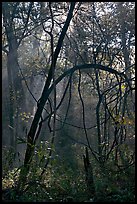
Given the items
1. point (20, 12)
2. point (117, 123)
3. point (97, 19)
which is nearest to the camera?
point (117, 123)

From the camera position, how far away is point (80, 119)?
48.0 ft

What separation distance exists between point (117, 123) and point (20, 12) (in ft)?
23.5

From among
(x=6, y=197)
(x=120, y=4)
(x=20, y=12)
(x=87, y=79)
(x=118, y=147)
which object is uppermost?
(x=20, y=12)

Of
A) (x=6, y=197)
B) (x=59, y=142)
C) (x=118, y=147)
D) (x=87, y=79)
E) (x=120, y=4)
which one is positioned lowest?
(x=6, y=197)

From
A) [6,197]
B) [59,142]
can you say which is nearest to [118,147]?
[6,197]

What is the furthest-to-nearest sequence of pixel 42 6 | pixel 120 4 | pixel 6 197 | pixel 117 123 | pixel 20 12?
1. pixel 20 12
2. pixel 42 6
3. pixel 120 4
4. pixel 117 123
5. pixel 6 197

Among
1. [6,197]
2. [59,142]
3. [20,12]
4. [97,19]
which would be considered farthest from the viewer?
[59,142]

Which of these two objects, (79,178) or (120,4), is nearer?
(79,178)

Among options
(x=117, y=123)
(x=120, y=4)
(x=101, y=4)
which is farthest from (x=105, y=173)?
(x=120, y=4)

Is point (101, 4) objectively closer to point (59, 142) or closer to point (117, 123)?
point (117, 123)

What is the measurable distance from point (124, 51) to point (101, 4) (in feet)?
3.63

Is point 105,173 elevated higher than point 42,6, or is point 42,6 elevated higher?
point 42,6

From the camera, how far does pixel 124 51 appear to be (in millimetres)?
7598

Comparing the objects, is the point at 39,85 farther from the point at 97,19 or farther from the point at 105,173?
the point at 105,173
